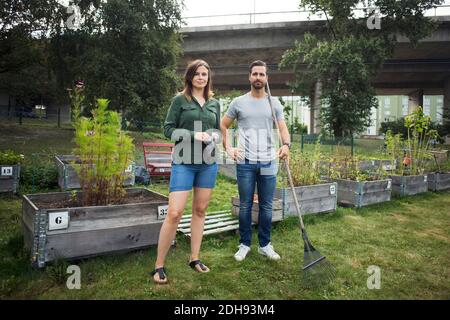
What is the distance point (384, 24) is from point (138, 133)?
16.1m

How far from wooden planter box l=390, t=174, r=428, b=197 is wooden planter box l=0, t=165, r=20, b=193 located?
27.2ft

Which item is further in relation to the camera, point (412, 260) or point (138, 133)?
point (138, 133)

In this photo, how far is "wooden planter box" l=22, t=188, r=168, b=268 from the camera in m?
3.35

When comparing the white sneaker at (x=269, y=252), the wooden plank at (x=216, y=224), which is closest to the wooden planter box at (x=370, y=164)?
the wooden plank at (x=216, y=224)

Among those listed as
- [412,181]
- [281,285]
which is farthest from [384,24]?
[281,285]

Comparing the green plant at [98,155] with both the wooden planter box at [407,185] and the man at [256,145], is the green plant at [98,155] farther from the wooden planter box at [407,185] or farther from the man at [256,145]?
the wooden planter box at [407,185]

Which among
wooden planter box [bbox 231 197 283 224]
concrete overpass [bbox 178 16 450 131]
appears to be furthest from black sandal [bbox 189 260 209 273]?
concrete overpass [bbox 178 16 450 131]

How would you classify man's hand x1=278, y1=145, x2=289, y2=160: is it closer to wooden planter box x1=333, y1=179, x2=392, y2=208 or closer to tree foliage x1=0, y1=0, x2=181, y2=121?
wooden planter box x1=333, y1=179, x2=392, y2=208

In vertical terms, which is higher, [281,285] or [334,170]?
[334,170]

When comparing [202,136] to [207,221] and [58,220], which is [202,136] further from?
[207,221]

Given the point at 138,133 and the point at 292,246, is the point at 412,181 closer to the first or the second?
the point at 292,246
